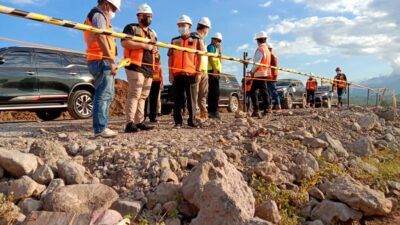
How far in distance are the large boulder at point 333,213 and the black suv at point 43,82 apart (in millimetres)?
7687

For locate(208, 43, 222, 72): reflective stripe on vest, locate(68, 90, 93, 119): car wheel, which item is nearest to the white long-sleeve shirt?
locate(208, 43, 222, 72): reflective stripe on vest

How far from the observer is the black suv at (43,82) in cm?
959

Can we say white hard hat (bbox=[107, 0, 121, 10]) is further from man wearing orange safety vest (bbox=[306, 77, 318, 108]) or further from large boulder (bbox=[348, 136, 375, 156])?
man wearing orange safety vest (bbox=[306, 77, 318, 108])

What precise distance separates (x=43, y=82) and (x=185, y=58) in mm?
4569

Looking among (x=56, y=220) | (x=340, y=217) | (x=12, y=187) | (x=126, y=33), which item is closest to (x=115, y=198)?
(x=56, y=220)

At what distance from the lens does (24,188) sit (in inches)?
131

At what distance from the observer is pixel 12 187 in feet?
11.0

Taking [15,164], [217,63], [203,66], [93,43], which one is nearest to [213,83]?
[217,63]

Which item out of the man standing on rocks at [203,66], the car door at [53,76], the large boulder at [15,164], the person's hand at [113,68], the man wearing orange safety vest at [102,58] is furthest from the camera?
the car door at [53,76]

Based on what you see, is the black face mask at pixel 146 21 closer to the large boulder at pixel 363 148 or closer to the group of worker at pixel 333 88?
the large boulder at pixel 363 148

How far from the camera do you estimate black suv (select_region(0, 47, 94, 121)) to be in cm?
959

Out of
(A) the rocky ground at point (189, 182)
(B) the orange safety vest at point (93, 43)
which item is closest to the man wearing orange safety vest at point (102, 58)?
(B) the orange safety vest at point (93, 43)

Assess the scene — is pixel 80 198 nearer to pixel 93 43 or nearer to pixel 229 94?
pixel 93 43

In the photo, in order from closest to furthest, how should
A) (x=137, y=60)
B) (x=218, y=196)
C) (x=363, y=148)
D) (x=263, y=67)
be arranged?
(x=218, y=196) → (x=137, y=60) → (x=363, y=148) → (x=263, y=67)
